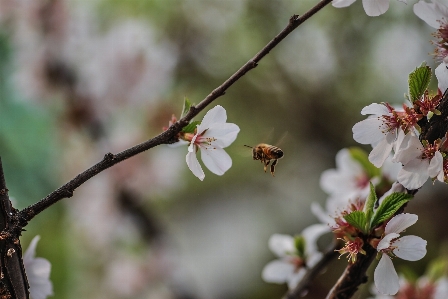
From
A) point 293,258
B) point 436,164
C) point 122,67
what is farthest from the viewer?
point 122,67

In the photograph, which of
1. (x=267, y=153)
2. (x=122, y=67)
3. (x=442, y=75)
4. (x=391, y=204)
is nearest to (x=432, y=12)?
(x=442, y=75)

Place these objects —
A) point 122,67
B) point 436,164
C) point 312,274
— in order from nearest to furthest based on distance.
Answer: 1. point 436,164
2. point 312,274
3. point 122,67

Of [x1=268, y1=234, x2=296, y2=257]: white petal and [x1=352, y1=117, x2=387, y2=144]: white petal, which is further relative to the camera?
[x1=268, y1=234, x2=296, y2=257]: white petal

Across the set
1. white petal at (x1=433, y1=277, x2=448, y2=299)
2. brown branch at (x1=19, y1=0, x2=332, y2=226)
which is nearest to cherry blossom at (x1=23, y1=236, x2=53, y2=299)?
brown branch at (x1=19, y1=0, x2=332, y2=226)

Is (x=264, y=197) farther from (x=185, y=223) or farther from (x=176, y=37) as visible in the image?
(x=176, y=37)

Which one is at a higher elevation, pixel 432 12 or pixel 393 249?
pixel 432 12

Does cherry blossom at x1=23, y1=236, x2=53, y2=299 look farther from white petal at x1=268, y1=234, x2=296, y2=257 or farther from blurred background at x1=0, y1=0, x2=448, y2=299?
blurred background at x1=0, y1=0, x2=448, y2=299

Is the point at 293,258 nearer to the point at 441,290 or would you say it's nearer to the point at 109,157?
the point at 441,290

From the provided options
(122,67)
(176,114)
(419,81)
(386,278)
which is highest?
(122,67)

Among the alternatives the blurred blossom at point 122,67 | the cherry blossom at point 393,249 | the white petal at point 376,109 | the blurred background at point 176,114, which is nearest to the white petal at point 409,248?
the cherry blossom at point 393,249
